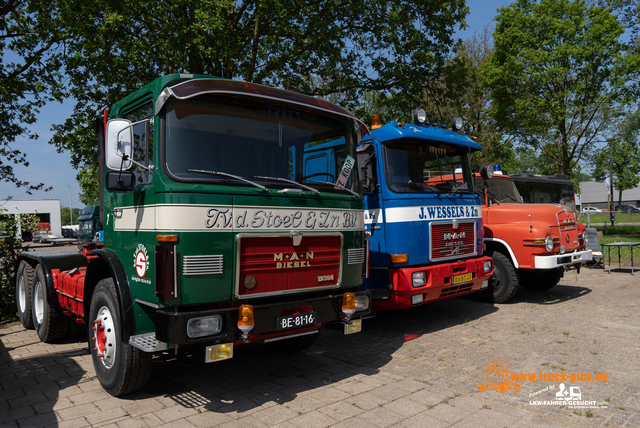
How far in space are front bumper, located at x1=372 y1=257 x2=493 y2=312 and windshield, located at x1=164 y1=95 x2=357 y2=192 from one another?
1831 mm

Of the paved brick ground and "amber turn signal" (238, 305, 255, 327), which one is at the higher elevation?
"amber turn signal" (238, 305, 255, 327)

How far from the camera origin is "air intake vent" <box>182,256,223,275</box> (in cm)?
369

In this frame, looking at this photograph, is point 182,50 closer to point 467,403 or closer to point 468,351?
point 468,351

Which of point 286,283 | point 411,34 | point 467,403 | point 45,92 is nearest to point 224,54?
point 411,34

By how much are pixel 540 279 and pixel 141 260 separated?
8.29 m

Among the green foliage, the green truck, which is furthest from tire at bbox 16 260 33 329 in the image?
the green truck

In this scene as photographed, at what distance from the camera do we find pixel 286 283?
167 inches

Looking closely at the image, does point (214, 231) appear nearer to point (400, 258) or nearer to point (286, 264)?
point (286, 264)

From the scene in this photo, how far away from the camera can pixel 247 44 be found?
12.0m

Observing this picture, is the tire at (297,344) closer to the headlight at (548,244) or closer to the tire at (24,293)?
the tire at (24,293)

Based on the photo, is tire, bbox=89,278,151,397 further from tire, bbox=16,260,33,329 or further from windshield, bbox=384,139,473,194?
windshield, bbox=384,139,473,194

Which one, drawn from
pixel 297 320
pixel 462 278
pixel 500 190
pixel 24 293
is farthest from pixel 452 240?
pixel 24 293

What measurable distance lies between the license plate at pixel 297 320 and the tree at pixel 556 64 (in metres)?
→ 16.5

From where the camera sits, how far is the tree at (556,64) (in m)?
17.1
